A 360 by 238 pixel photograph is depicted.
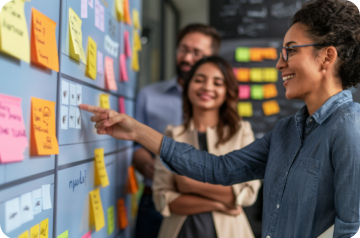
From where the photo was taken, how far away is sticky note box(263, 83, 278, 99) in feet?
9.81

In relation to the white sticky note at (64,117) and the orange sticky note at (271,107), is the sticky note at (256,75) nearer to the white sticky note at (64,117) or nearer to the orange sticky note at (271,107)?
the orange sticky note at (271,107)

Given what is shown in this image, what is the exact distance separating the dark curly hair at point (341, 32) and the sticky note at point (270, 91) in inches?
78.4

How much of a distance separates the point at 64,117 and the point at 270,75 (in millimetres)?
2419

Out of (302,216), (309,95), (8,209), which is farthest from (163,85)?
(8,209)

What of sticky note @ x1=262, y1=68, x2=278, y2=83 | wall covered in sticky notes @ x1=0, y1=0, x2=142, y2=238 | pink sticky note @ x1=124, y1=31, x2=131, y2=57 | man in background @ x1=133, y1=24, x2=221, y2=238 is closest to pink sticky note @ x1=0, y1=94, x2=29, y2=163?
wall covered in sticky notes @ x1=0, y1=0, x2=142, y2=238

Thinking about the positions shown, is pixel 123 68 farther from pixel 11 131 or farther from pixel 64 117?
pixel 11 131

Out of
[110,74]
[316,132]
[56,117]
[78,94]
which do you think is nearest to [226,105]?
[110,74]

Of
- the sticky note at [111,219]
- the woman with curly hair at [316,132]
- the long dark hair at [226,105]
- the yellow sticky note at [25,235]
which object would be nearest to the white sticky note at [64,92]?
the woman with curly hair at [316,132]

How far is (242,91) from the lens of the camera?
9.94 feet

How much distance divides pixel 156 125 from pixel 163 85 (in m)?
0.32

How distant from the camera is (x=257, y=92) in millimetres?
3008

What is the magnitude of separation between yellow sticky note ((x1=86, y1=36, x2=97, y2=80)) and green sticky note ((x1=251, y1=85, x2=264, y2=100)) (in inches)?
82.5

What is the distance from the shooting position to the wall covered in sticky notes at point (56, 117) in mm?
669

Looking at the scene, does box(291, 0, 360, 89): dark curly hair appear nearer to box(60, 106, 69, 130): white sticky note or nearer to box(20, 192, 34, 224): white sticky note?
box(60, 106, 69, 130): white sticky note
